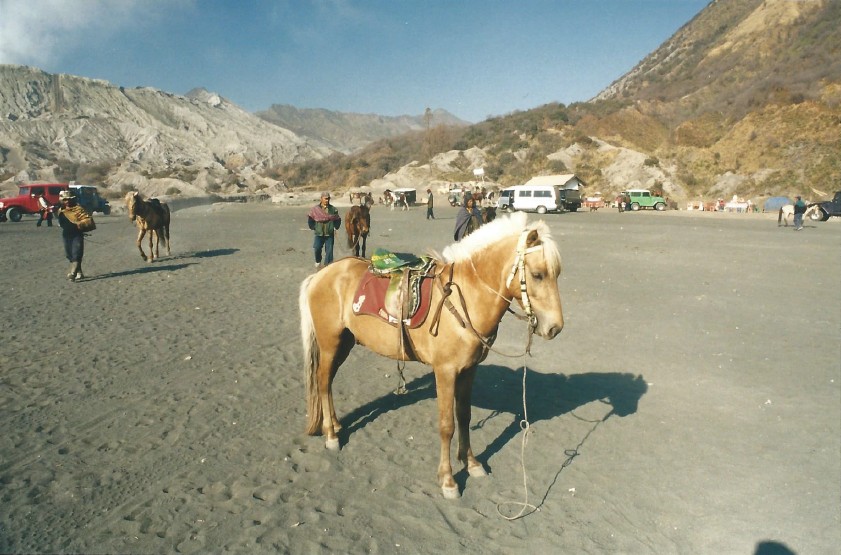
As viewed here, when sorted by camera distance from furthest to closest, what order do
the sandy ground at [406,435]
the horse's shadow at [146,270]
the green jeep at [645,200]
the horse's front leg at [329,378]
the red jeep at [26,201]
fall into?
the green jeep at [645,200], the red jeep at [26,201], the horse's shadow at [146,270], the horse's front leg at [329,378], the sandy ground at [406,435]

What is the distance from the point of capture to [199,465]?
430cm

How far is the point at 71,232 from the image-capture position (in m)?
10.9

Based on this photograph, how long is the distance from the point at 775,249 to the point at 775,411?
1436 cm

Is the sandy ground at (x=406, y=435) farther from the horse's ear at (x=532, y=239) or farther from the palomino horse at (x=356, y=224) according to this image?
the palomino horse at (x=356, y=224)

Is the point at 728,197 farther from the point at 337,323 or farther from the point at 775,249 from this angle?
the point at 337,323

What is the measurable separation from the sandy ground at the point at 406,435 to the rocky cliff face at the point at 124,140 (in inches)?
2241

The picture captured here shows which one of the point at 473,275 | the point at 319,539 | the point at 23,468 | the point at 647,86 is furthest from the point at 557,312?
the point at 647,86

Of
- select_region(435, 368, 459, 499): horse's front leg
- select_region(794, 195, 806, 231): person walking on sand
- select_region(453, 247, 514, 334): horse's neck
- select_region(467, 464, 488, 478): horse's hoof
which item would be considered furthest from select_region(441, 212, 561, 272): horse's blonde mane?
select_region(794, 195, 806, 231): person walking on sand

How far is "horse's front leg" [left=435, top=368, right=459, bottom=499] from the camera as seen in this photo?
3.93 metres

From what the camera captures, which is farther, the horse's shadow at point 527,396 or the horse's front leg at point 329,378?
the horse's shadow at point 527,396

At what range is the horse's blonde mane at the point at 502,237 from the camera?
11.5 ft

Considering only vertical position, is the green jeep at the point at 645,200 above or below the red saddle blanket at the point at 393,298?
above

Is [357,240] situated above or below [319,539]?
above

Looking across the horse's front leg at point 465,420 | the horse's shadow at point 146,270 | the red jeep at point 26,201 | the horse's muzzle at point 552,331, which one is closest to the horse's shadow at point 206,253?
the horse's shadow at point 146,270
